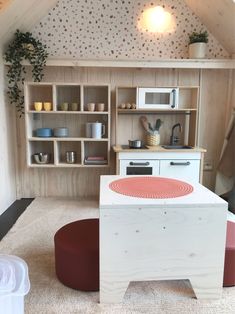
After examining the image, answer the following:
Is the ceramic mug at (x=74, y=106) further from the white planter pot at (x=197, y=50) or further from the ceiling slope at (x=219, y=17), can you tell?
the ceiling slope at (x=219, y=17)

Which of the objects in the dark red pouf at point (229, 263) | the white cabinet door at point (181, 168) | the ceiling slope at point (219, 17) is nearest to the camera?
the dark red pouf at point (229, 263)

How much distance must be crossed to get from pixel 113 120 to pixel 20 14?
5.42 feet

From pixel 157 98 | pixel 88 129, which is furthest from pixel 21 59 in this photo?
pixel 157 98

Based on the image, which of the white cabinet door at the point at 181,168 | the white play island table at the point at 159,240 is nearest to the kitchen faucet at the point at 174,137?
the white cabinet door at the point at 181,168

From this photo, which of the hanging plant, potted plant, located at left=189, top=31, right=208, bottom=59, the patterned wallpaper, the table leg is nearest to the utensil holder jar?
the patterned wallpaper

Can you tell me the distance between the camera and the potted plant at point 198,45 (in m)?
Answer: 3.43

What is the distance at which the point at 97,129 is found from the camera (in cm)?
348

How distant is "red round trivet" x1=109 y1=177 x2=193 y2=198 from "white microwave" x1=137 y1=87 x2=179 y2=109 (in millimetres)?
1515

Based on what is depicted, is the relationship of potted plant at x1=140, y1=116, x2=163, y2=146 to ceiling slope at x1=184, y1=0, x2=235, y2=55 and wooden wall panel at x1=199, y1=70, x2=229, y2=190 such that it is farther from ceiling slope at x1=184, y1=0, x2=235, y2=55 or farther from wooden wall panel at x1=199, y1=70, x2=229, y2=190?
ceiling slope at x1=184, y1=0, x2=235, y2=55

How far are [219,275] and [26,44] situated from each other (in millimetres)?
3055

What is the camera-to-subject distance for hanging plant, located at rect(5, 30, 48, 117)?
319cm

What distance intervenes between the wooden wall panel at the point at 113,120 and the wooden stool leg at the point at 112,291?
7.22 ft

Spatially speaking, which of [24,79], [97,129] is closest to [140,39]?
[97,129]

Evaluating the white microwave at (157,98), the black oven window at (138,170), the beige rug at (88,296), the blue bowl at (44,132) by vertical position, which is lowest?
the beige rug at (88,296)
